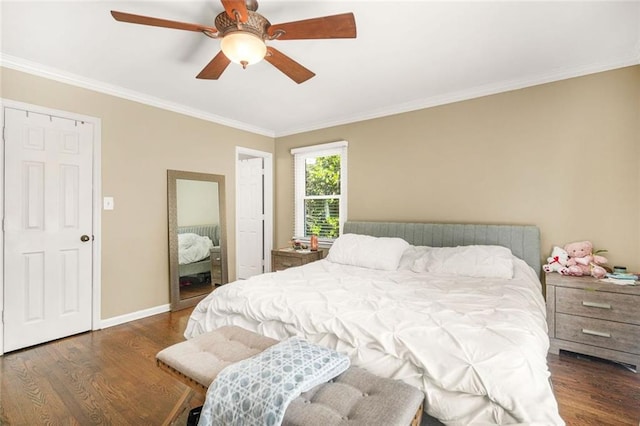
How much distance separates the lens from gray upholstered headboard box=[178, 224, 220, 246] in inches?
148

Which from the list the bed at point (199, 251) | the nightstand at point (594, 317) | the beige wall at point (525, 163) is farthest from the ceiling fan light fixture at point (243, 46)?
the nightstand at point (594, 317)

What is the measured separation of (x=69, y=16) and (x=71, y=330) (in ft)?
8.76

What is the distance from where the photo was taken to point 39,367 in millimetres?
2316

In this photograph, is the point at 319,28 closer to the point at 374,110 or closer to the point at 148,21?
the point at 148,21

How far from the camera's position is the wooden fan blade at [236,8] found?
1.49 meters

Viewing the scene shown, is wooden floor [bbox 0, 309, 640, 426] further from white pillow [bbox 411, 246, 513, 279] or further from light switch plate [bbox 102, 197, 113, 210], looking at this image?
light switch plate [bbox 102, 197, 113, 210]

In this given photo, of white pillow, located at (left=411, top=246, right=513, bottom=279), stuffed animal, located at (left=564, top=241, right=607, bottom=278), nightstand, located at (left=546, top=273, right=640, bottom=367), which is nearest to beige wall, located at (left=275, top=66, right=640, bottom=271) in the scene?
stuffed animal, located at (left=564, top=241, right=607, bottom=278)

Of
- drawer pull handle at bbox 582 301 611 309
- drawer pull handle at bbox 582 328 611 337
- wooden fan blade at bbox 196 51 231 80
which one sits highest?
wooden fan blade at bbox 196 51 231 80

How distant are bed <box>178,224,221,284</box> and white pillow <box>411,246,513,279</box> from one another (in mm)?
2629

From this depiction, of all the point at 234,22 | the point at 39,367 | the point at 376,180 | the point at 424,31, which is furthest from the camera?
the point at 376,180

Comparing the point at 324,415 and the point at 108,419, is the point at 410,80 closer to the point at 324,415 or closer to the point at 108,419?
the point at 324,415

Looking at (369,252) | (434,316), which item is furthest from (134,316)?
(434,316)

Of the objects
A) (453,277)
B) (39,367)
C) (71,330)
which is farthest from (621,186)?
(71,330)

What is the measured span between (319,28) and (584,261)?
2.76m
